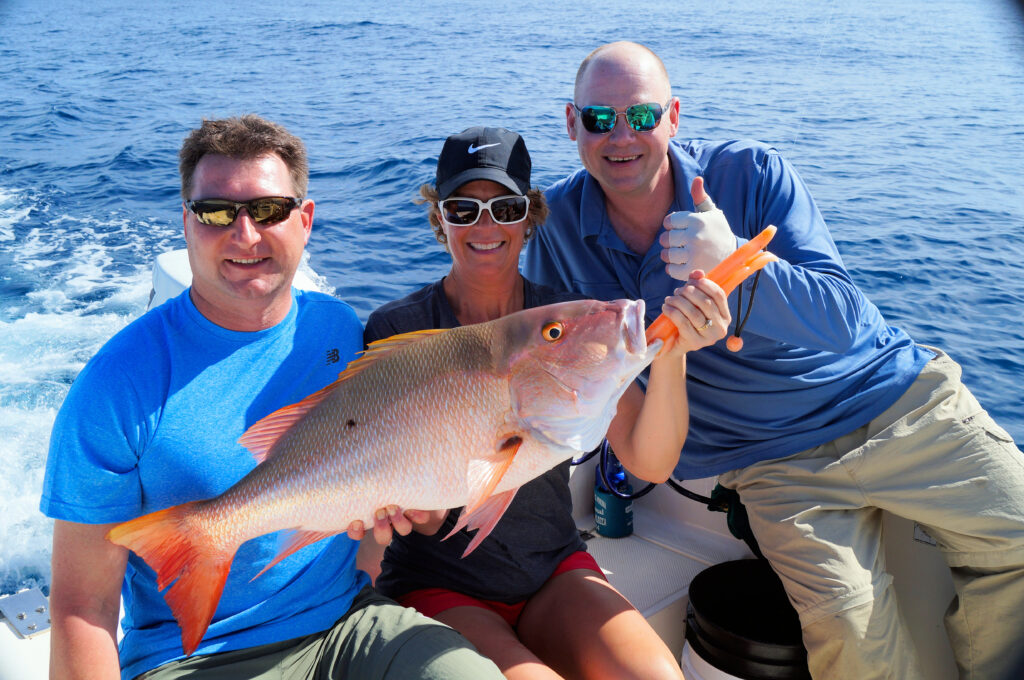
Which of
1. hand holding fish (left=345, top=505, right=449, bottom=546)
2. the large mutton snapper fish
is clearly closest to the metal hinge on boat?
the large mutton snapper fish

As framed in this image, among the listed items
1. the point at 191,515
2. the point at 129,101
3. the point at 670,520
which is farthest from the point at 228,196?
the point at 129,101

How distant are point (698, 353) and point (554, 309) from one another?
46.6 inches

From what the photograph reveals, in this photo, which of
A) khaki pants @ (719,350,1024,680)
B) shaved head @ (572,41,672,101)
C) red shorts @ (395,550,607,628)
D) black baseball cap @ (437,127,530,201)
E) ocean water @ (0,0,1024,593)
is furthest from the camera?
ocean water @ (0,0,1024,593)

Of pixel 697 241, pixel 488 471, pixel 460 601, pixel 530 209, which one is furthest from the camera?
pixel 530 209

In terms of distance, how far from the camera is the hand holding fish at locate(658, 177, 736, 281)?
2.29 m

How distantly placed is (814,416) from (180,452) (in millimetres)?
2195

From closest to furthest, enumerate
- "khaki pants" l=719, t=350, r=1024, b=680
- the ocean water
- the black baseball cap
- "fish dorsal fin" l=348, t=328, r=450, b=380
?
"fish dorsal fin" l=348, t=328, r=450, b=380 < the black baseball cap < "khaki pants" l=719, t=350, r=1024, b=680 < the ocean water

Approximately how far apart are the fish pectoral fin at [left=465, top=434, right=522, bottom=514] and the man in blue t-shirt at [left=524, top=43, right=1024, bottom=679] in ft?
3.80

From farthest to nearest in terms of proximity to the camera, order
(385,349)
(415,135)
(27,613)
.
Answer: (415,135)
(27,613)
(385,349)

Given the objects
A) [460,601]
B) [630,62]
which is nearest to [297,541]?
[460,601]

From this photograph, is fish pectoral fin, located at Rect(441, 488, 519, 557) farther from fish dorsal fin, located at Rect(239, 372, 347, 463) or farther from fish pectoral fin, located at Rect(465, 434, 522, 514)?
fish dorsal fin, located at Rect(239, 372, 347, 463)

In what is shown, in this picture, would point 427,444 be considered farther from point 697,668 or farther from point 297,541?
point 697,668

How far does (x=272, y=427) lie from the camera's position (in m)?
2.10

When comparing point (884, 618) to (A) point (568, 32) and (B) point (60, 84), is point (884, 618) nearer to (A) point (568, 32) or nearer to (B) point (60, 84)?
(B) point (60, 84)
